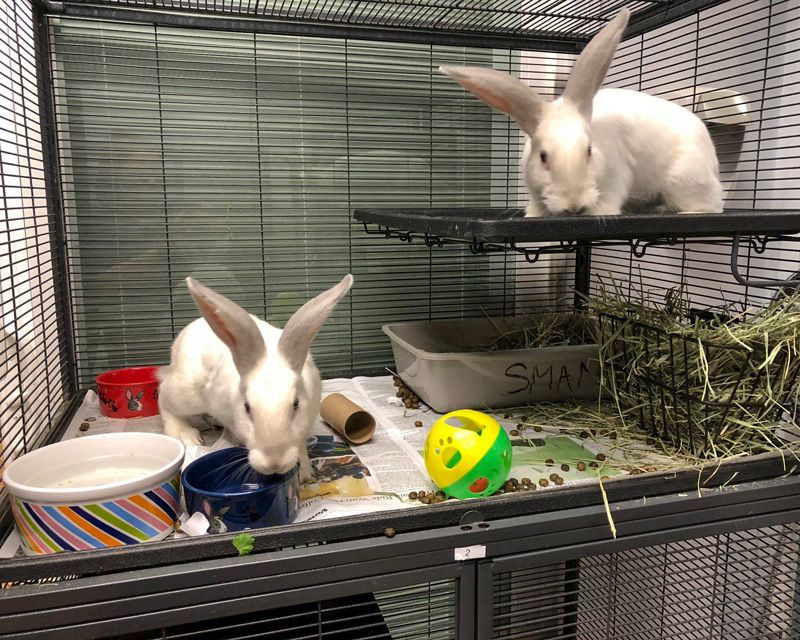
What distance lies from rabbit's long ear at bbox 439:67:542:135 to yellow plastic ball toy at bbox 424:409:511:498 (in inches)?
24.1

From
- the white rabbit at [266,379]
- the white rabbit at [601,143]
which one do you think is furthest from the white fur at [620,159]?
the white rabbit at [266,379]

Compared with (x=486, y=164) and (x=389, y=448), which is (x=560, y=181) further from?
(x=486, y=164)

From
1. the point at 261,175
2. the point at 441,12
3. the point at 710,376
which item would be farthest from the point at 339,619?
the point at 441,12

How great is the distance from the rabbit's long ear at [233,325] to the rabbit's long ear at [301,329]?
1.7 inches

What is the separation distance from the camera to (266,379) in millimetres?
1105

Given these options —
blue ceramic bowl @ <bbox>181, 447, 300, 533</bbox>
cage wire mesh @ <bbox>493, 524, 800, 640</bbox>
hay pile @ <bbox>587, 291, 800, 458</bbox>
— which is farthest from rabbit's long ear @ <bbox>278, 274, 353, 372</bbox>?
hay pile @ <bbox>587, 291, 800, 458</bbox>

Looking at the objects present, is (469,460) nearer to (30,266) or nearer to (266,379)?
(266,379)

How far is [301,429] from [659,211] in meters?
1.03

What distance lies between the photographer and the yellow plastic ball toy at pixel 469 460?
106 centimetres

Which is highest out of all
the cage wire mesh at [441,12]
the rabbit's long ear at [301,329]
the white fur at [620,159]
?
the cage wire mesh at [441,12]

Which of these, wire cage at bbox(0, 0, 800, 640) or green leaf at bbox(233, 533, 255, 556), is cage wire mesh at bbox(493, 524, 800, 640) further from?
green leaf at bbox(233, 533, 255, 556)

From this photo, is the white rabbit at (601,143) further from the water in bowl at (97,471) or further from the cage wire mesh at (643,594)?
the water in bowl at (97,471)

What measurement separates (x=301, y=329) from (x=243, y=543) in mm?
372

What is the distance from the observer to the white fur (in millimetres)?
1218
